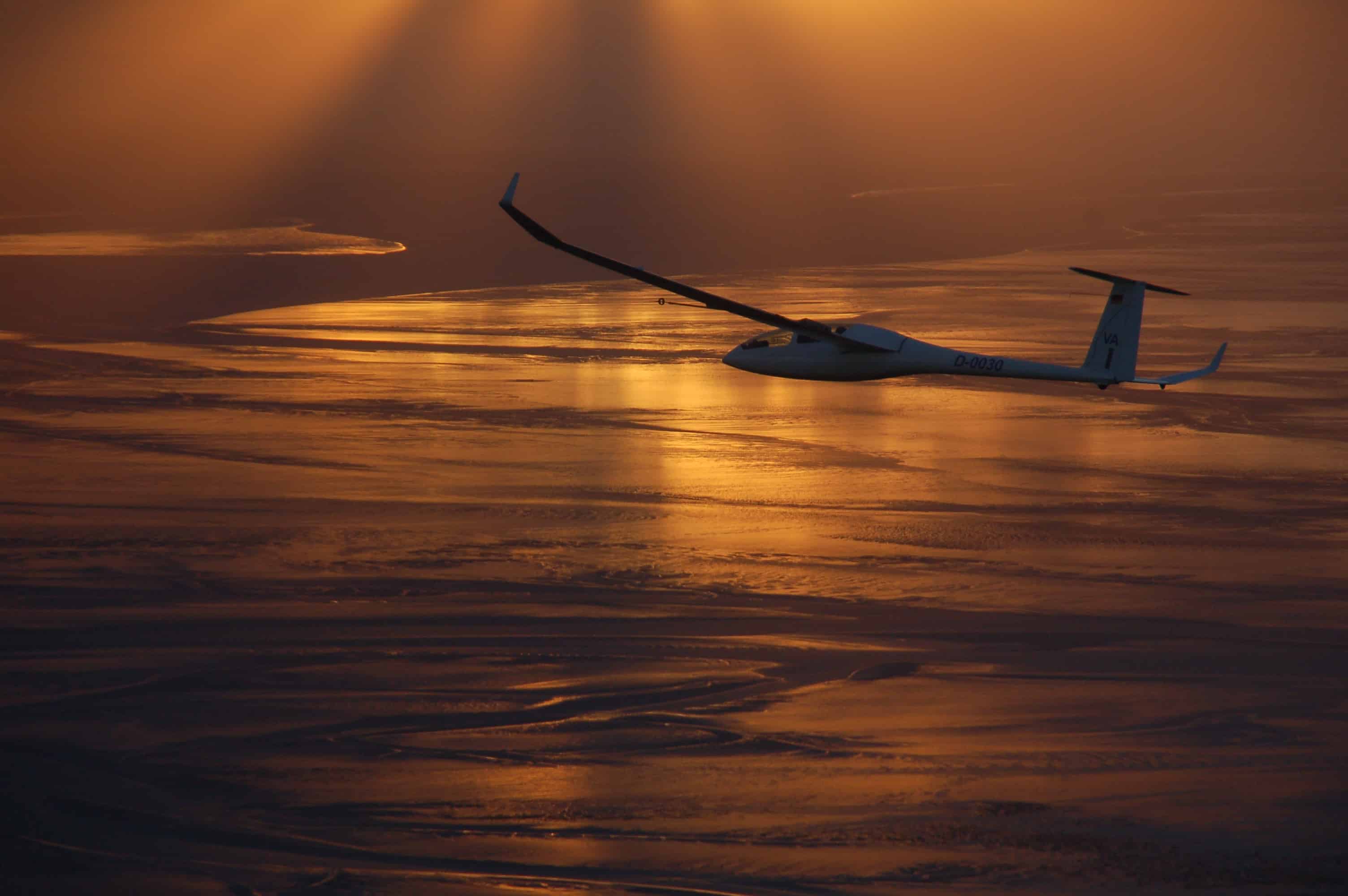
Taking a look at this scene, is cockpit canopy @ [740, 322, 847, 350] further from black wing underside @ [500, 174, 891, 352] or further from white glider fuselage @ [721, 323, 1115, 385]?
black wing underside @ [500, 174, 891, 352]

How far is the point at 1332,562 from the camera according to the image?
119ft

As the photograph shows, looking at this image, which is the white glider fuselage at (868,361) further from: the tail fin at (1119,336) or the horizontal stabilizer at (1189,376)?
the horizontal stabilizer at (1189,376)

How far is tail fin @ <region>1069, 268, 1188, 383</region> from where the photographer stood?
3853cm

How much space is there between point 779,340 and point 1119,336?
807 cm

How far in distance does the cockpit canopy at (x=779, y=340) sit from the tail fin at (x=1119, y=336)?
6465 mm

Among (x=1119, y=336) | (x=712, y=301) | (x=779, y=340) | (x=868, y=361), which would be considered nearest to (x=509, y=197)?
(x=712, y=301)

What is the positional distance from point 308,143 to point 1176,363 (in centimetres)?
14598

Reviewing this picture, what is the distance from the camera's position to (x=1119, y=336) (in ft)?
127

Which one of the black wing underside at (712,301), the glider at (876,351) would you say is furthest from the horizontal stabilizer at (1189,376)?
the black wing underside at (712,301)

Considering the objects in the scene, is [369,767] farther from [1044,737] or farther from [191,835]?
[1044,737]

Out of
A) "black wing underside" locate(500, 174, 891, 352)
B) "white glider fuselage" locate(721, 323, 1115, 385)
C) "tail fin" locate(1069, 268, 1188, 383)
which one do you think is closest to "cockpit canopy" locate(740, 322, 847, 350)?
"white glider fuselage" locate(721, 323, 1115, 385)

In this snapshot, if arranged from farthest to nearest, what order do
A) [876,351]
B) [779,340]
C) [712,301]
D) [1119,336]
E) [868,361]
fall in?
[779,340], [868,361], [876,351], [712,301], [1119,336]

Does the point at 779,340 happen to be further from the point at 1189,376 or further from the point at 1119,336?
the point at 1189,376

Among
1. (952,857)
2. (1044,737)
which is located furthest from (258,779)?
(1044,737)
